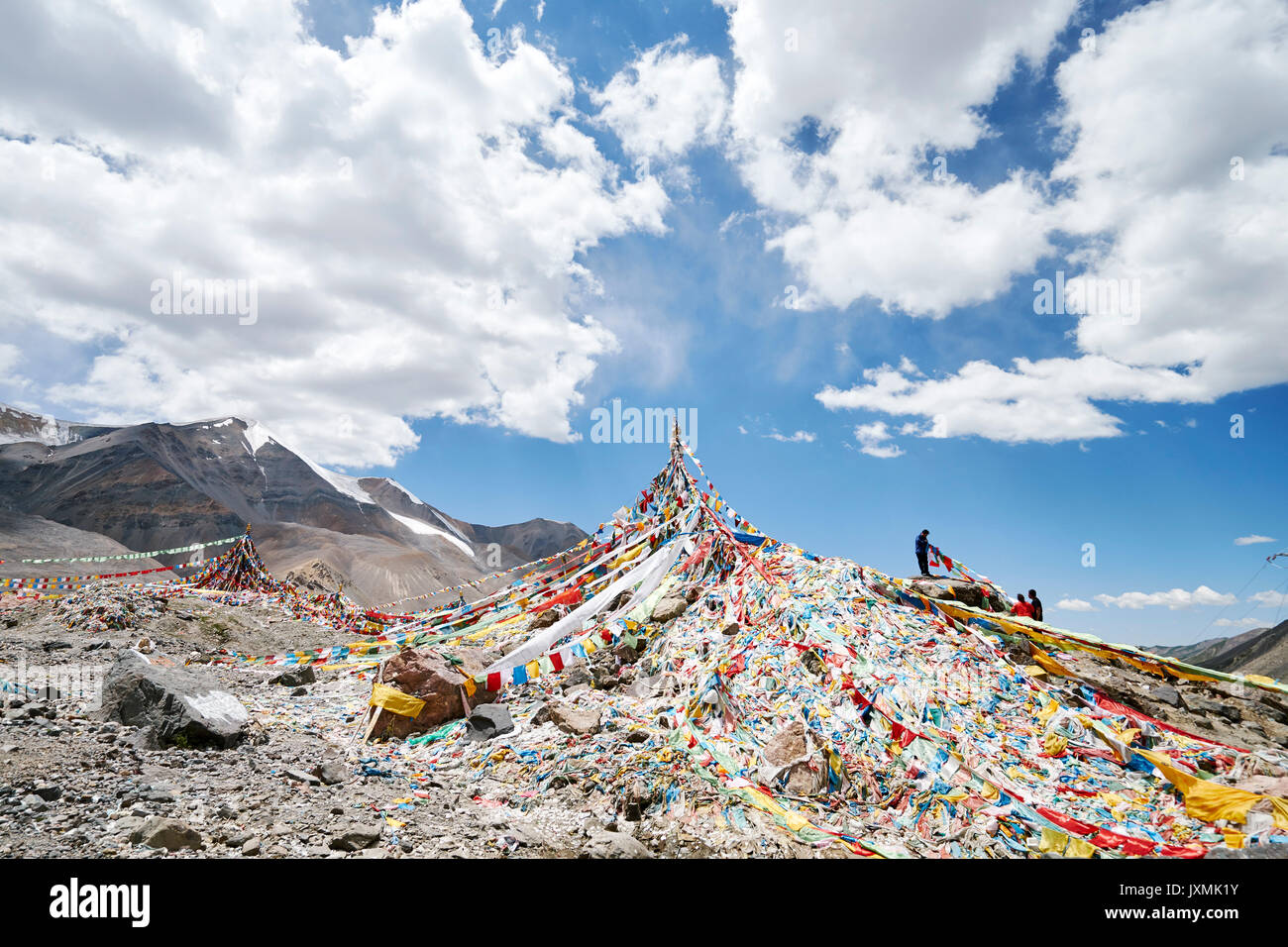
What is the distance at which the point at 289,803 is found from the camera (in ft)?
16.8

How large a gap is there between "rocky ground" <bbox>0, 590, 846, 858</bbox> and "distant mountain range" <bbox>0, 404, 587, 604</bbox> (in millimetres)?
53195

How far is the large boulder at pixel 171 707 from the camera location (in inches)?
252

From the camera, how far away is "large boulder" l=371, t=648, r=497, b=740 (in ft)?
27.8

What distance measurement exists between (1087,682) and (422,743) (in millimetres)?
9961

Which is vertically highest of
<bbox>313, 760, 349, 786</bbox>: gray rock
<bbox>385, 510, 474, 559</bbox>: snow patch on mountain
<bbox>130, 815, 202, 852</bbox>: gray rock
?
<bbox>385, 510, 474, 559</bbox>: snow patch on mountain

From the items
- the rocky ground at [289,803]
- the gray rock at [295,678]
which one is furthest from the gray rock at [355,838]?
the gray rock at [295,678]

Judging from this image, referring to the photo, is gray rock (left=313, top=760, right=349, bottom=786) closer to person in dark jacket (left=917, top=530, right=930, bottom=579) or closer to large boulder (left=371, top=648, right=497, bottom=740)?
large boulder (left=371, top=648, right=497, bottom=740)

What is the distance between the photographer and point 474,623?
46.3ft

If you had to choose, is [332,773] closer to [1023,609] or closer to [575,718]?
[575,718]

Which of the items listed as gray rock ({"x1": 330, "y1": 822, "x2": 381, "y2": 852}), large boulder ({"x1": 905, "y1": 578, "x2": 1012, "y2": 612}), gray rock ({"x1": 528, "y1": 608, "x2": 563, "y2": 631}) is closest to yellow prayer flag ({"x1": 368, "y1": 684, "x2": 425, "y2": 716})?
gray rock ({"x1": 330, "y1": 822, "x2": 381, "y2": 852})

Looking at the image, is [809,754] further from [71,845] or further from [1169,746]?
[71,845]

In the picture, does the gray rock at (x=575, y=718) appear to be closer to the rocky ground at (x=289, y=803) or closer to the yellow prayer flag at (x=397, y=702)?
the rocky ground at (x=289, y=803)

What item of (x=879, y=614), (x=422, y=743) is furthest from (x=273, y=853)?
(x=879, y=614)

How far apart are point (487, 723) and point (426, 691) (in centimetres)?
116
